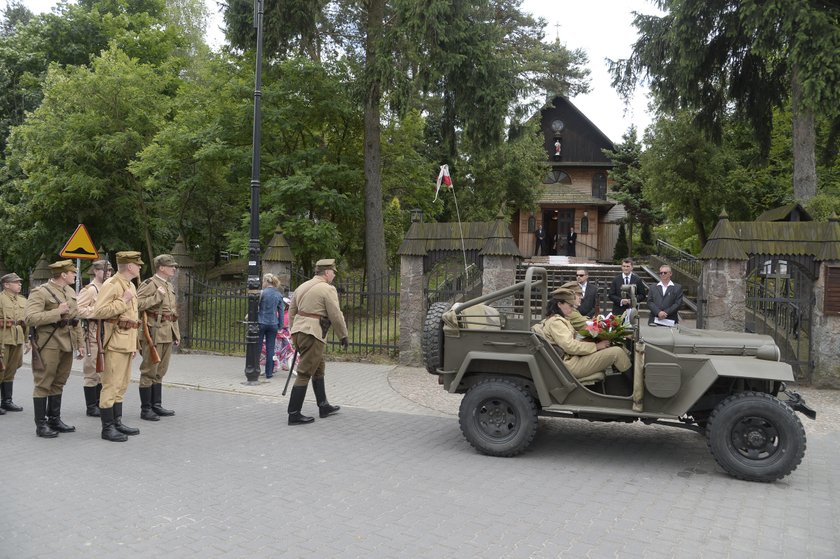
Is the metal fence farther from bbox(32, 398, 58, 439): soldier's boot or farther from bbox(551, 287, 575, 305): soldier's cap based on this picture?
bbox(551, 287, 575, 305): soldier's cap

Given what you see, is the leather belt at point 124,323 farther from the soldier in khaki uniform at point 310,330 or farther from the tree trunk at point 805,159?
the tree trunk at point 805,159

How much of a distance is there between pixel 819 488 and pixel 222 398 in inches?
303

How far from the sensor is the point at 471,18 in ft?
55.4

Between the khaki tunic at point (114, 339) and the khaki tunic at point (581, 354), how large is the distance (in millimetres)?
4639

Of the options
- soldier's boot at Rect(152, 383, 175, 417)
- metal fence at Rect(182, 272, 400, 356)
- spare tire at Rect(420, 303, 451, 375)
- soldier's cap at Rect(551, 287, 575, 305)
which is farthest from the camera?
metal fence at Rect(182, 272, 400, 356)

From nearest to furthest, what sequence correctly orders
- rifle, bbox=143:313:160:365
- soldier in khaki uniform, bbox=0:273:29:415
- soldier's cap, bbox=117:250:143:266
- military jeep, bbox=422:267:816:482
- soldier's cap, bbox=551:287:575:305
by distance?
military jeep, bbox=422:267:816:482, soldier's cap, bbox=551:287:575:305, soldier's cap, bbox=117:250:143:266, rifle, bbox=143:313:160:365, soldier in khaki uniform, bbox=0:273:29:415

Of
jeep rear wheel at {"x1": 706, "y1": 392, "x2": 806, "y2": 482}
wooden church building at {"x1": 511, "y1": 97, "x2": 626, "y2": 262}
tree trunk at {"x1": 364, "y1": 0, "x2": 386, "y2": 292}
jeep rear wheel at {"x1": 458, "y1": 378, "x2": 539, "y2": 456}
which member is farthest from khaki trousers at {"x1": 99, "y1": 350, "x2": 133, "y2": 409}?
wooden church building at {"x1": 511, "y1": 97, "x2": 626, "y2": 262}

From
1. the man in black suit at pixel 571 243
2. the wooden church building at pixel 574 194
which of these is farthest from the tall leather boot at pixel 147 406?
the man in black suit at pixel 571 243

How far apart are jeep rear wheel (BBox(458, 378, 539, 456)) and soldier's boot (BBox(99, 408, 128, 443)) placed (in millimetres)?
3765

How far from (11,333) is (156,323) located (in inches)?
85.0

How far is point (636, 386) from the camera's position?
20.2 ft

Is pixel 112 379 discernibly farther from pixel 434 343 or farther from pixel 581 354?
pixel 581 354

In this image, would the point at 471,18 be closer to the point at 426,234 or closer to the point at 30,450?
the point at 426,234

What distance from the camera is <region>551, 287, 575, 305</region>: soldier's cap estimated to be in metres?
6.66
